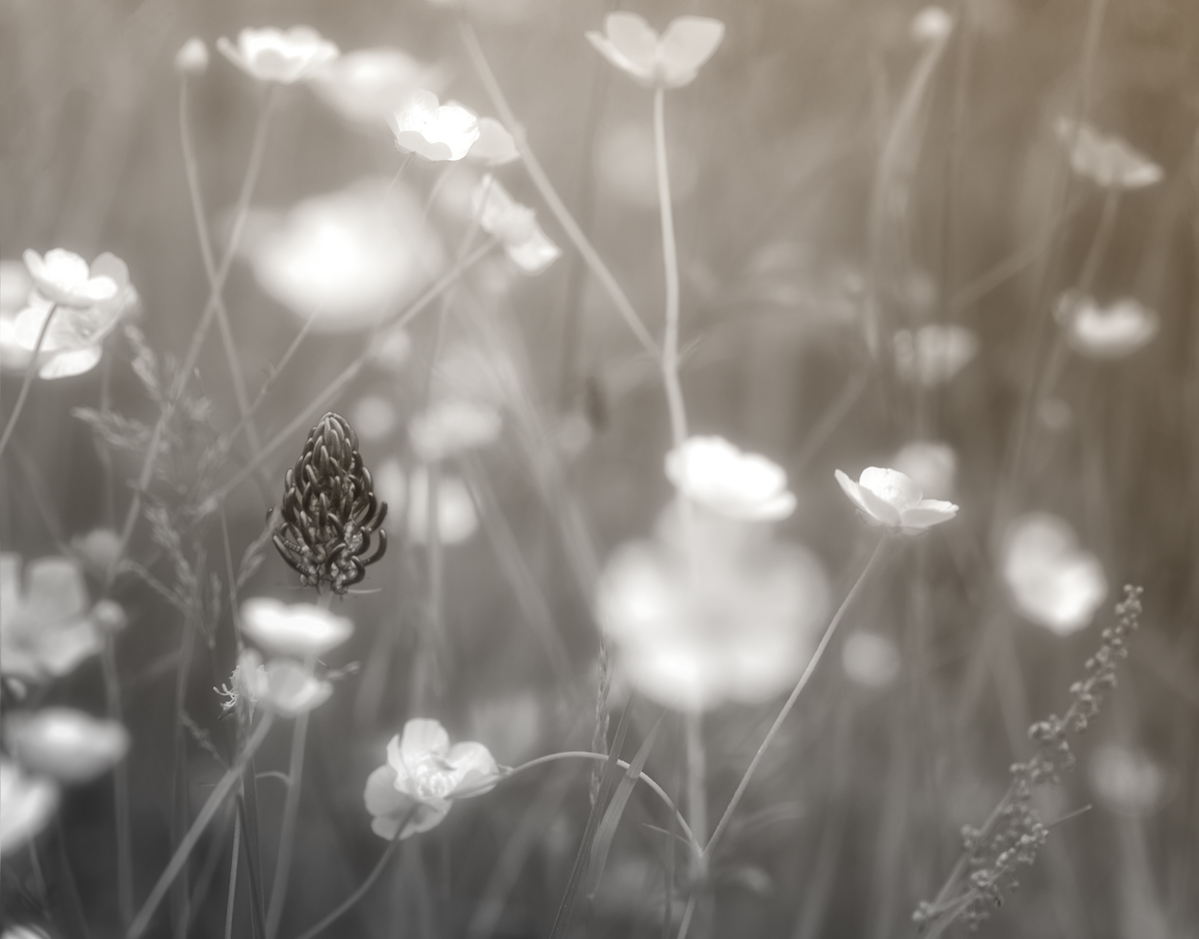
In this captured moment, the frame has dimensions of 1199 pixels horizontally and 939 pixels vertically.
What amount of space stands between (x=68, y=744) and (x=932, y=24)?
615 mm

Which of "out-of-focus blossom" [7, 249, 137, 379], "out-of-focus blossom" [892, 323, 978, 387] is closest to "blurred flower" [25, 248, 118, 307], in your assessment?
"out-of-focus blossom" [7, 249, 137, 379]

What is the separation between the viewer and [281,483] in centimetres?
45

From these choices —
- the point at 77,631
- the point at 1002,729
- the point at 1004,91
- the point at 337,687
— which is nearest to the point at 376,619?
the point at 337,687

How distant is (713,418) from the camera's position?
622mm

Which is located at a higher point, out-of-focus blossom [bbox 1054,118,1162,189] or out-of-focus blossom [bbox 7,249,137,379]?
out-of-focus blossom [bbox 1054,118,1162,189]

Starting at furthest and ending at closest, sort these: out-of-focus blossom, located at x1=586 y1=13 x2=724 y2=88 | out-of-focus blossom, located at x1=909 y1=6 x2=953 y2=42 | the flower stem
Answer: out-of-focus blossom, located at x1=909 y1=6 x2=953 y2=42 → out-of-focus blossom, located at x1=586 y1=13 x2=724 y2=88 → the flower stem

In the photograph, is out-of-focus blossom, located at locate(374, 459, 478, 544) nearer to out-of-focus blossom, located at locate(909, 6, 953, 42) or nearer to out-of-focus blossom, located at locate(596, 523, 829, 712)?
out-of-focus blossom, located at locate(596, 523, 829, 712)

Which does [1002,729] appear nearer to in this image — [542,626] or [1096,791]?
[1096,791]

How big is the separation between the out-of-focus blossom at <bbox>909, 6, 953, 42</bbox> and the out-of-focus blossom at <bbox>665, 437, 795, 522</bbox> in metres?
0.28

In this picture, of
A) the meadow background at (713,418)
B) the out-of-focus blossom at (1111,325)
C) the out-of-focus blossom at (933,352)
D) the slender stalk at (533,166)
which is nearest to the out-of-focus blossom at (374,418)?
the meadow background at (713,418)

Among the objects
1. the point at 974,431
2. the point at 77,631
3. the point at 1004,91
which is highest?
the point at 1004,91

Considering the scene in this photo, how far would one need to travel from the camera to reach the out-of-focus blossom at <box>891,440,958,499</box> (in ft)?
1.76

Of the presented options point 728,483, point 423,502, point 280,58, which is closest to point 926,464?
point 728,483

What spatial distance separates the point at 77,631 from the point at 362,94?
0.31 meters
